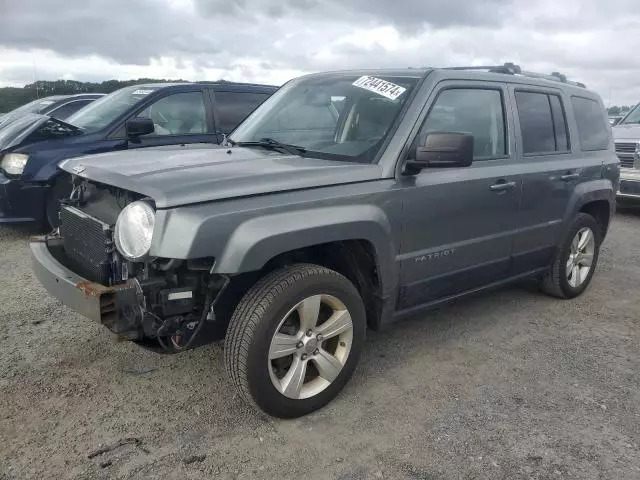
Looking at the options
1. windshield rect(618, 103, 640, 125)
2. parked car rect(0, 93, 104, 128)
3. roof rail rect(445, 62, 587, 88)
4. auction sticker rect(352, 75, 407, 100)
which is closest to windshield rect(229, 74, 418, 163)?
auction sticker rect(352, 75, 407, 100)

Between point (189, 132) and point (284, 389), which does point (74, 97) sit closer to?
point (189, 132)

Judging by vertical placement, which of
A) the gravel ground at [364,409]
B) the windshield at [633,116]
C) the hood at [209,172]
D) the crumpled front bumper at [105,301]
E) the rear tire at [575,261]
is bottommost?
the gravel ground at [364,409]

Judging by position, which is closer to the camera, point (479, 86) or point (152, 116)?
point (479, 86)

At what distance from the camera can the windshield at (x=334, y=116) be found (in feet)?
11.6

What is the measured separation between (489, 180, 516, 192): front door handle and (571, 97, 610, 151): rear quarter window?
127 cm

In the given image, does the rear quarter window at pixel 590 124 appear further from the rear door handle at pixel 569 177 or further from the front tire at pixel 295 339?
the front tire at pixel 295 339

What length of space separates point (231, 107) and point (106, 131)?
1.56 meters

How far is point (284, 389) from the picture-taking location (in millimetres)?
3020

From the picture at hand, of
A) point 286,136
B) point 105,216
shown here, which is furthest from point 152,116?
point 105,216

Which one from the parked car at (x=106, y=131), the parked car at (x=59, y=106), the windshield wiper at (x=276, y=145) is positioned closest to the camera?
the windshield wiper at (x=276, y=145)

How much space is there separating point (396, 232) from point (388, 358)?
97 centimetres

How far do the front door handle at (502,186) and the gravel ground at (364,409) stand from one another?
43.0 inches

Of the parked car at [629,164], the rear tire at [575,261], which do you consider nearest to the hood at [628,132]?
the parked car at [629,164]

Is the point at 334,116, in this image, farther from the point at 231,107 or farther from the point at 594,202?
the point at 231,107
